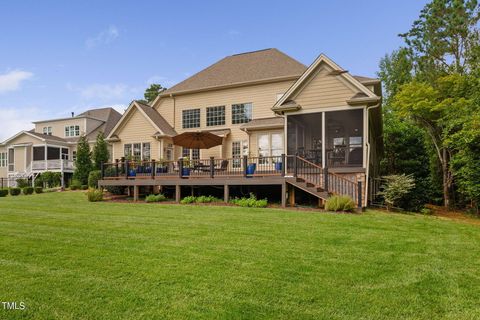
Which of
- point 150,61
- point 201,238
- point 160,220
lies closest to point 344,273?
point 201,238

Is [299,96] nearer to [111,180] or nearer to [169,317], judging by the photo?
[111,180]

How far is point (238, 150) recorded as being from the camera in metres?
19.5

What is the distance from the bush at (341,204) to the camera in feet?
35.3

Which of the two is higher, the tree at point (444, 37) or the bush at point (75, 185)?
the tree at point (444, 37)

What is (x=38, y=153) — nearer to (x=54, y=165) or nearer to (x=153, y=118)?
(x=54, y=165)

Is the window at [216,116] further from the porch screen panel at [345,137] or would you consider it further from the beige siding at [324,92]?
the beige siding at [324,92]

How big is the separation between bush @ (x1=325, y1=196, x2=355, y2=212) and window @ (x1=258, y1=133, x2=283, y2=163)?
6.79m

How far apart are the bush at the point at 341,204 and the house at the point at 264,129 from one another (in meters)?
0.59

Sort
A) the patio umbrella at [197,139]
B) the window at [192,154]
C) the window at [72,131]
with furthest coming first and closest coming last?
1. the window at [72,131]
2. the window at [192,154]
3. the patio umbrella at [197,139]

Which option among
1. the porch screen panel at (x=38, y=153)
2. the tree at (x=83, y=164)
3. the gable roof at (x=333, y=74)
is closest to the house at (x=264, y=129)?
the gable roof at (x=333, y=74)

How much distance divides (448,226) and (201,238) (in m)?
6.83

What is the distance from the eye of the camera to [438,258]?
5523mm

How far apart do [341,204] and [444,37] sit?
1718 centimetres

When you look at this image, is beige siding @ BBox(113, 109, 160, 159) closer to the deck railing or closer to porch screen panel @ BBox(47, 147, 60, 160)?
the deck railing
